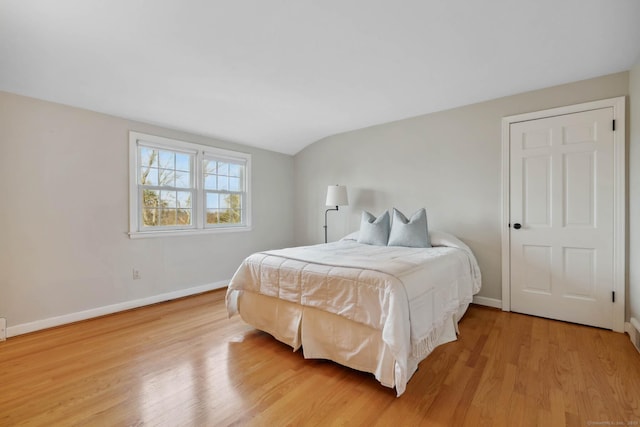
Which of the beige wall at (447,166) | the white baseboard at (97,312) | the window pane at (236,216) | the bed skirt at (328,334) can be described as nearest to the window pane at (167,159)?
the window pane at (236,216)

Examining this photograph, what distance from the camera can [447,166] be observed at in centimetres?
335

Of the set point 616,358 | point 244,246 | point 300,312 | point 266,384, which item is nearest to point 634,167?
point 616,358

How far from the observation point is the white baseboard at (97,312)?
251 centimetres

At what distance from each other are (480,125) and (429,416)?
9.59 feet

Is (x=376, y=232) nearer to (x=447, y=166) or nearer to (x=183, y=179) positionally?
(x=447, y=166)

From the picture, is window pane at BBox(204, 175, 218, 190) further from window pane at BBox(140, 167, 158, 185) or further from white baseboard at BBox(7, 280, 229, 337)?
white baseboard at BBox(7, 280, 229, 337)

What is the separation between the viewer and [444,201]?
3.37m

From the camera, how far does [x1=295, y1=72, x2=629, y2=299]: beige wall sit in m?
2.94

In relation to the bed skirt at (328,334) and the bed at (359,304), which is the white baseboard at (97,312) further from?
the bed skirt at (328,334)

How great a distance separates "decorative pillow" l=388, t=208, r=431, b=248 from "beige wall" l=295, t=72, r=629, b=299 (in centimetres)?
49

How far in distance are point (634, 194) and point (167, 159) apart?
4.72m

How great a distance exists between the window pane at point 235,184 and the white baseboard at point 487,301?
11.5ft

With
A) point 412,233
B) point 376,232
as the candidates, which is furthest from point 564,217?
point 376,232

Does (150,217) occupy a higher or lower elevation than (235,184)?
lower
